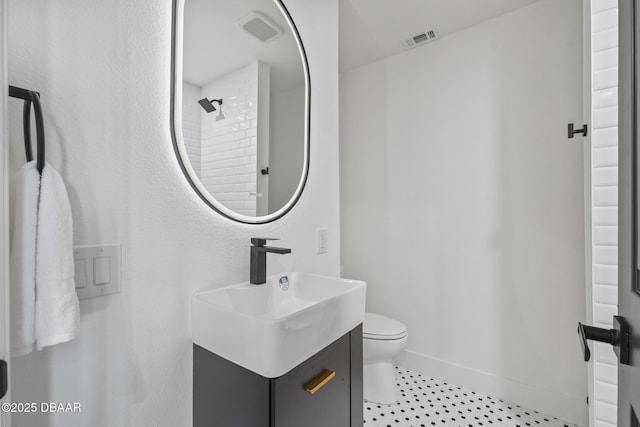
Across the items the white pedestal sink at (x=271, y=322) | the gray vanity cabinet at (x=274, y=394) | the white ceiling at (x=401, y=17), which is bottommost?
the gray vanity cabinet at (x=274, y=394)

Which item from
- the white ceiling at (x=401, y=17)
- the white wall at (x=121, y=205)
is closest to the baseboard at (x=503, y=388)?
the white wall at (x=121, y=205)

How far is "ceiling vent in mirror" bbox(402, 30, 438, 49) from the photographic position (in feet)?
6.84

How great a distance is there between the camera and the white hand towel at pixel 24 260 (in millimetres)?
575

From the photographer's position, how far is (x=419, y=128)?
7.31ft

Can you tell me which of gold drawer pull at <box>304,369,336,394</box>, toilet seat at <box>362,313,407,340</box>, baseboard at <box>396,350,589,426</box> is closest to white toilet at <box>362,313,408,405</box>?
toilet seat at <box>362,313,407,340</box>

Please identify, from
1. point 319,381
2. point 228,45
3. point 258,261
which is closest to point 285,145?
point 228,45

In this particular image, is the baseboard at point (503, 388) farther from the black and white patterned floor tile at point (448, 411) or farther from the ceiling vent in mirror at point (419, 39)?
the ceiling vent in mirror at point (419, 39)

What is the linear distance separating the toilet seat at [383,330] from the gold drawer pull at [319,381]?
0.85 m

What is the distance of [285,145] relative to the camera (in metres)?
1.37

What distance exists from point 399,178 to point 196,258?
1.76 m

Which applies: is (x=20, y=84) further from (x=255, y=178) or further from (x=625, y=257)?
(x=625, y=257)

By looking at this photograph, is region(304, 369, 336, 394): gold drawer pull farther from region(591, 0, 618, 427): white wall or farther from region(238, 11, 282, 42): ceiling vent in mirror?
region(238, 11, 282, 42): ceiling vent in mirror

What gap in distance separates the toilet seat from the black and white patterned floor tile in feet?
1.40

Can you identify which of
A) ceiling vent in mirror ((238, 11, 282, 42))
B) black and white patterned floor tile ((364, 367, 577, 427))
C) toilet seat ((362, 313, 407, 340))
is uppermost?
ceiling vent in mirror ((238, 11, 282, 42))
